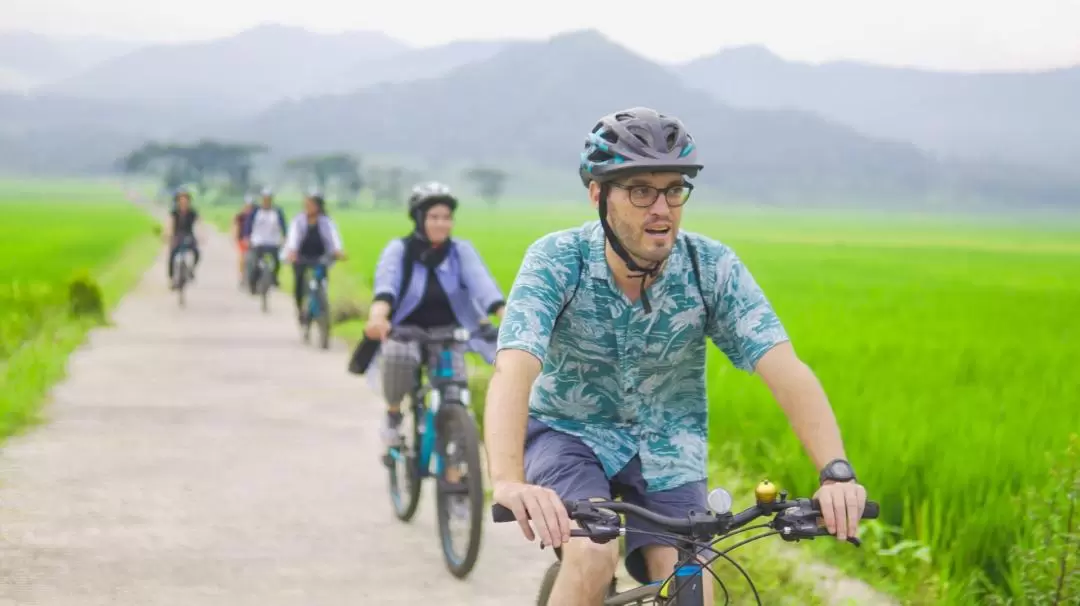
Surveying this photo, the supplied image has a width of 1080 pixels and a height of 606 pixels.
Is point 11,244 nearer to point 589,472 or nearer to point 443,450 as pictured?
point 443,450

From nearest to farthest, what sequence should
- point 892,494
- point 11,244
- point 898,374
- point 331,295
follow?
point 892,494, point 898,374, point 331,295, point 11,244

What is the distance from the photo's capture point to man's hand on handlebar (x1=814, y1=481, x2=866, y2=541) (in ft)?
9.25

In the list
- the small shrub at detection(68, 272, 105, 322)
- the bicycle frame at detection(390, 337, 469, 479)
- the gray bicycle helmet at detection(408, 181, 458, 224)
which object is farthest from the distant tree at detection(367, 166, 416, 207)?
the bicycle frame at detection(390, 337, 469, 479)

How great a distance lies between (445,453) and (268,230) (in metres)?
13.5

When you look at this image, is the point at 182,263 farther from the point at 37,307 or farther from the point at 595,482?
the point at 595,482

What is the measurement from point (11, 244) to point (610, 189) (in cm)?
3523

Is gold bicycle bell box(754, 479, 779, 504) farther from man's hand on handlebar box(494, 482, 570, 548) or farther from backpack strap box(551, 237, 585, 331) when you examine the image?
backpack strap box(551, 237, 585, 331)

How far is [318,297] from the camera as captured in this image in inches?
607

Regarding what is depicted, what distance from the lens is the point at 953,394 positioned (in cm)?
954

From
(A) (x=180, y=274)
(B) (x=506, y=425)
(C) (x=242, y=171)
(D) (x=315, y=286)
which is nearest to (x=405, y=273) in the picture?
(B) (x=506, y=425)

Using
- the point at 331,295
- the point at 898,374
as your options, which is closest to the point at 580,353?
the point at 898,374

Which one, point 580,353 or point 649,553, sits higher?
point 580,353

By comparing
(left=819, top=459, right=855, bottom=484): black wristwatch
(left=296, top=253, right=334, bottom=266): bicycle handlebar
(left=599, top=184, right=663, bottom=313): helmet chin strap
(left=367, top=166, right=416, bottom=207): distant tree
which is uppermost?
(left=599, top=184, right=663, bottom=313): helmet chin strap

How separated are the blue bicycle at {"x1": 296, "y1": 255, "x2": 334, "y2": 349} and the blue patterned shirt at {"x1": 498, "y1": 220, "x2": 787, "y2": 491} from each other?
38.7ft
